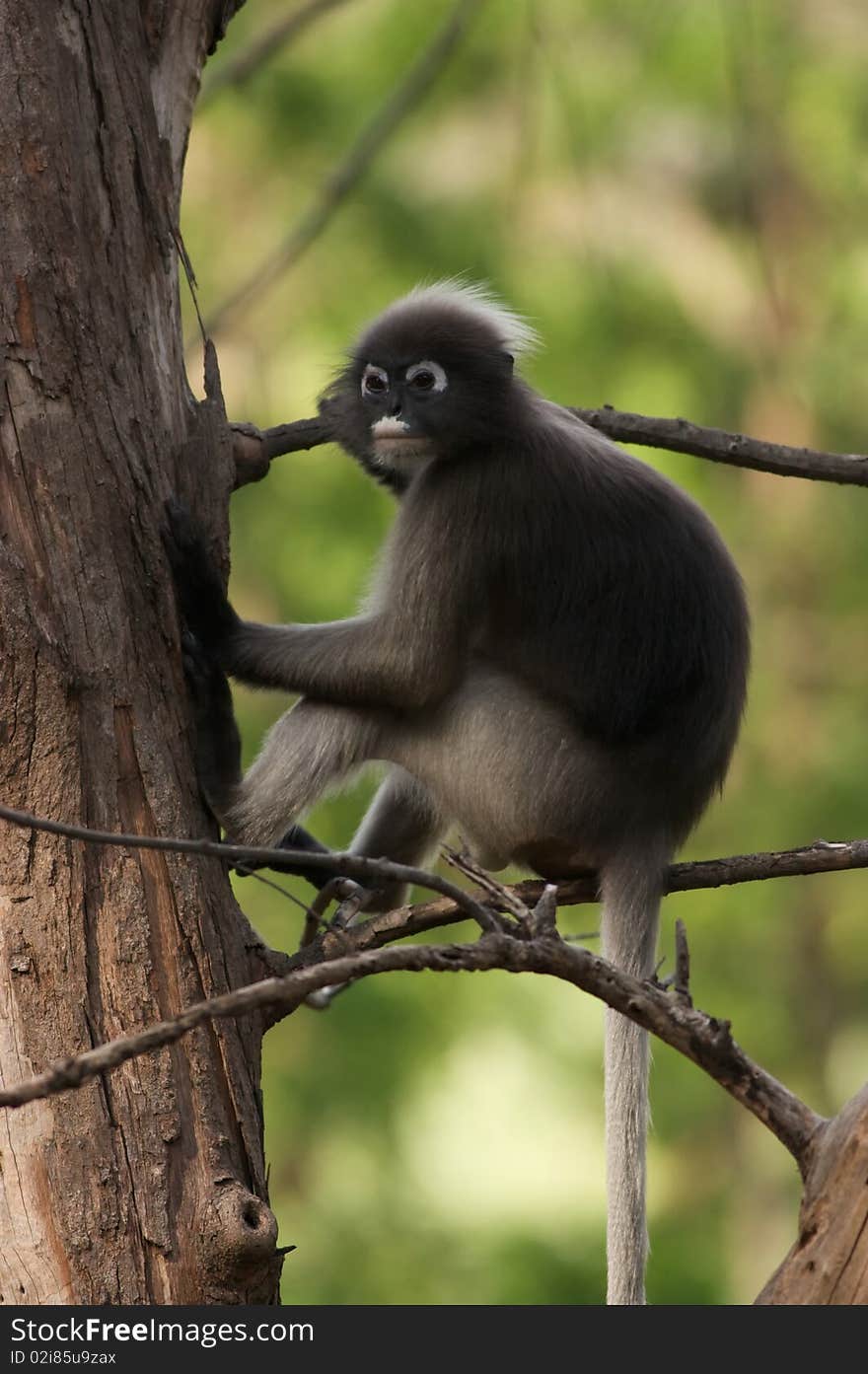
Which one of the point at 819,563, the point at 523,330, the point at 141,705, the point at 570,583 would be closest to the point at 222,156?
the point at 819,563

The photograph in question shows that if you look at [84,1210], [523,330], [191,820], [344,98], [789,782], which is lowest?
[84,1210]

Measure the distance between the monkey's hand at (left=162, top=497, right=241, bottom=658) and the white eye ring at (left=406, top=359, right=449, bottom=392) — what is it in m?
0.69

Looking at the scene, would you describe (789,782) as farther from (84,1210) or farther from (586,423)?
(84,1210)

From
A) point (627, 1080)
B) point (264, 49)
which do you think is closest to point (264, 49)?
point (264, 49)

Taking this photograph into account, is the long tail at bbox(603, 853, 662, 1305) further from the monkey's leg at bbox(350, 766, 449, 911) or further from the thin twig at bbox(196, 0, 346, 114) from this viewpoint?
the thin twig at bbox(196, 0, 346, 114)

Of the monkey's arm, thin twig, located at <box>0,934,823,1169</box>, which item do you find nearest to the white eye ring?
the monkey's arm

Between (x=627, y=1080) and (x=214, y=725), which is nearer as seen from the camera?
(x=627, y=1080)

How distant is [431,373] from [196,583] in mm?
826

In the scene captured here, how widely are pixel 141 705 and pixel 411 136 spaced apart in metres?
6.79

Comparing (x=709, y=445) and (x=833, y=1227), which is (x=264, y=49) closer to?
(x=709, y=445)

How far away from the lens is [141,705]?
2.68 metres

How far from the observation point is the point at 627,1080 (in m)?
2.96

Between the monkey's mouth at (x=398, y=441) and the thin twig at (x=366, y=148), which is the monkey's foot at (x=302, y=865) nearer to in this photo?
the monkey's mouth at (x=398, y=441)

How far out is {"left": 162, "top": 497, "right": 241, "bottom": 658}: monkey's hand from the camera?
2912 millimetres
